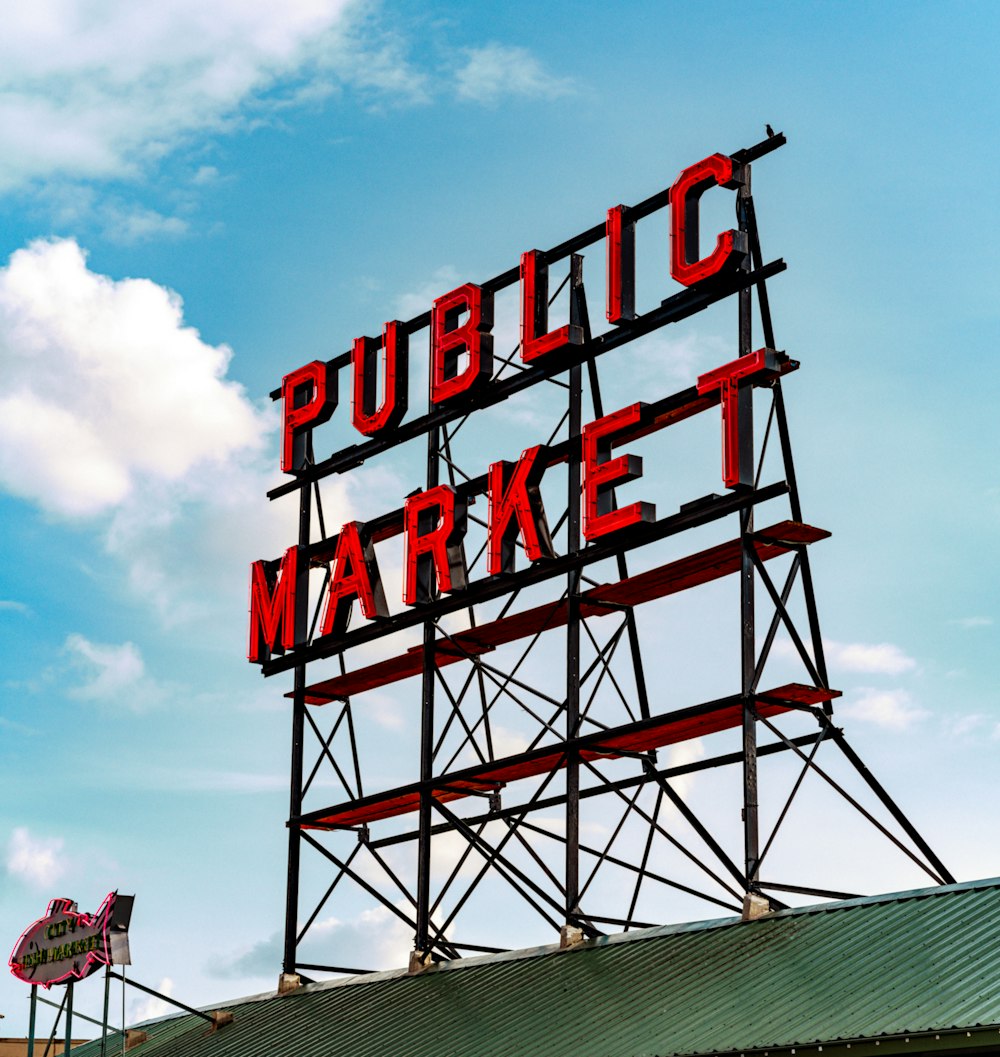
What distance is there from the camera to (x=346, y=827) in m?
35.7

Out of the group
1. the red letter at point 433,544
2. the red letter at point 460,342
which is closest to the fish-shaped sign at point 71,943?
the red letter at point 433,544

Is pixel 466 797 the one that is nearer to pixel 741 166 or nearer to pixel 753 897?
pixel 753 897

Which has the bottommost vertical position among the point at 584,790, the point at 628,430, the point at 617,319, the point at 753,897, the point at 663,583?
the point at 753,897

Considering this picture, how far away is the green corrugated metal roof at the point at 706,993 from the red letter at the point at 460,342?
1060cm

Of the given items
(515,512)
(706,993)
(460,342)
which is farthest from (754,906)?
(460,342)

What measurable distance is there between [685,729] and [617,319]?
7.22 meters

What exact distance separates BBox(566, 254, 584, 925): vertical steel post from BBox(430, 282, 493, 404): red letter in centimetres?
201

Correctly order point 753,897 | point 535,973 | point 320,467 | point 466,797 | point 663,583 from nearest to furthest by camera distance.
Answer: point 753,897, point 535,973, point 663,583, point 466,797, point 320,467

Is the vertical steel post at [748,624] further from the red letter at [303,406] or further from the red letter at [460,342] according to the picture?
the red letter at [303,406]

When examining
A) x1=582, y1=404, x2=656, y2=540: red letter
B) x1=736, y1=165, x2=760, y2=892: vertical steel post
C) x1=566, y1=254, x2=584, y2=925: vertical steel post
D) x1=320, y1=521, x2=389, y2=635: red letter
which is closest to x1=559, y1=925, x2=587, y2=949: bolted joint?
x1=566, y1=254, x2=584, y2=925: vertical steel post

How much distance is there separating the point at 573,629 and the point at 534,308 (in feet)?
20.4

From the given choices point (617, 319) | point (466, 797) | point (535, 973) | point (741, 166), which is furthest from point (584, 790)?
point (741, 166)

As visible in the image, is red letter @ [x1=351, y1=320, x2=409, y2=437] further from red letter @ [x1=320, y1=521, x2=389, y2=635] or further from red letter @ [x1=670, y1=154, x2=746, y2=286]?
red letter @ [x1=670, y1=154, x2=746, y2=286]

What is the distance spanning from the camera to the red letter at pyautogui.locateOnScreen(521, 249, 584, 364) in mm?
33406
